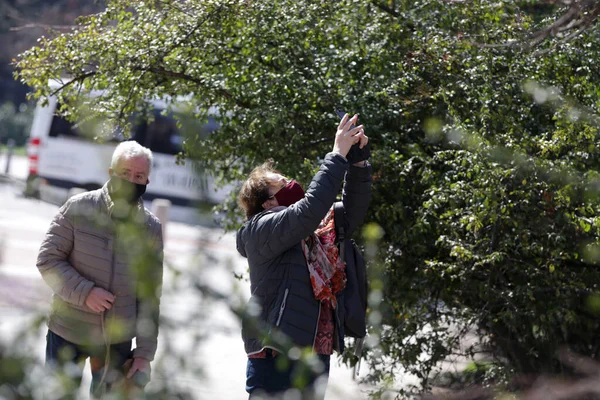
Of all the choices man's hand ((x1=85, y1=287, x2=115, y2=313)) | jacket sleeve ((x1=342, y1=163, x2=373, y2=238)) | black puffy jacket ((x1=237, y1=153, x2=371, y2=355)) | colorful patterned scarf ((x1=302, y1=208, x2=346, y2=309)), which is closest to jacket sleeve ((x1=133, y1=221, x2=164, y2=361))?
black puffy jacket ((x1=237, y1=153, x2=371, y2=355))

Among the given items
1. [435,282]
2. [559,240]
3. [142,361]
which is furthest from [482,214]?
[142,361]

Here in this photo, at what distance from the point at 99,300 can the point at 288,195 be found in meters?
0.91

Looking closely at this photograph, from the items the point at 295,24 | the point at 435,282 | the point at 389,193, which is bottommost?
the point at 435,282

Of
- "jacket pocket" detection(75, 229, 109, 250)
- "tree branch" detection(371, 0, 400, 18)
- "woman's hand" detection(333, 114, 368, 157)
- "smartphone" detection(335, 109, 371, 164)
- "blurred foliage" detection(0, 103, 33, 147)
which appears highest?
"tree branch" detection(371, 0, 400, 18)

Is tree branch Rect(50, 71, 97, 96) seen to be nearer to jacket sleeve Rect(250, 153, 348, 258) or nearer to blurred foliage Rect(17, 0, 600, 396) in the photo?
blurred foliage Rect(17, 0, 600, 396)

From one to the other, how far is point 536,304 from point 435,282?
1.93 ft

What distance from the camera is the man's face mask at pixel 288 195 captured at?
140 inches

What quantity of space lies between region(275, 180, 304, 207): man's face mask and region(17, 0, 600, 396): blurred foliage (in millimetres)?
864

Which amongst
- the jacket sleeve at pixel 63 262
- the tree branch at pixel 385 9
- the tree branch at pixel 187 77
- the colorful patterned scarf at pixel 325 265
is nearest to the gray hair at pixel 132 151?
the jacket sleeve at pixel 63 262

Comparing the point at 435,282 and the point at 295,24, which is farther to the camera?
the point at 295,24

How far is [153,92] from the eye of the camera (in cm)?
569

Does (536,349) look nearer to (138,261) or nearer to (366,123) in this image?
(366,123)

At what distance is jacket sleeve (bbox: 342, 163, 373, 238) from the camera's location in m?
3.68

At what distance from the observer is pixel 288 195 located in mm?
3562
